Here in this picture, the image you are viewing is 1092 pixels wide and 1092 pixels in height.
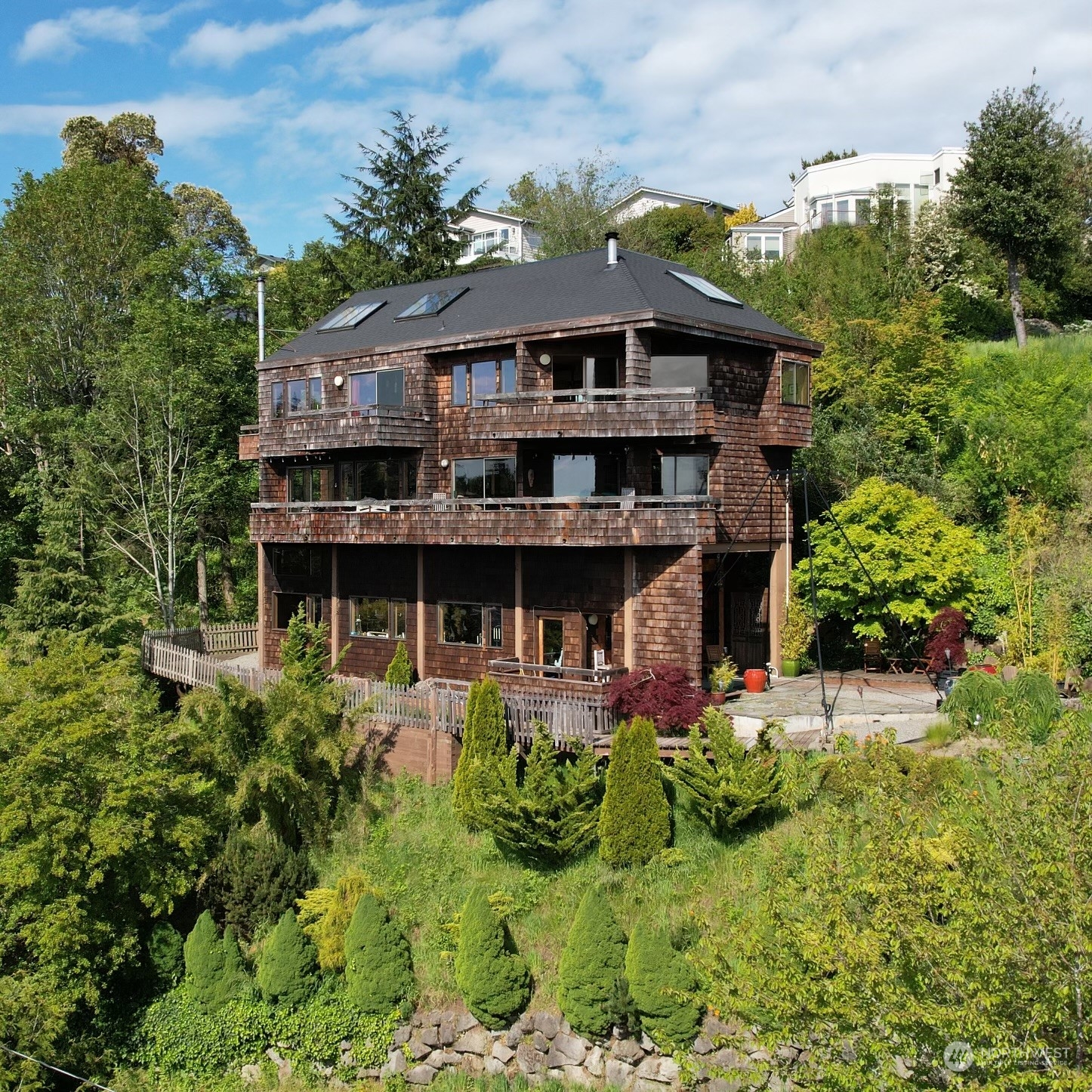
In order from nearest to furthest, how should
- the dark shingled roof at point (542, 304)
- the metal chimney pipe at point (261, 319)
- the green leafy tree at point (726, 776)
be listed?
1. the green leafy tree at point (726, 776)
2. the dark shingled roof at point (542, 304)
3. the metal chimney pipe at point (261, 319)

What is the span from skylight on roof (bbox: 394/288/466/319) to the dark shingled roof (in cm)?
18

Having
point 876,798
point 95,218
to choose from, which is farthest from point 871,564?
point 95,218

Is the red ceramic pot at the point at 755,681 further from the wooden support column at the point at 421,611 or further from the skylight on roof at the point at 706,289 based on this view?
the skylight on roof at the point at 706,289

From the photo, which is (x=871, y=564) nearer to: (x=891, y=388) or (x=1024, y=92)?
(x=891, y=388)

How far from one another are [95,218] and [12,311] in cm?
499

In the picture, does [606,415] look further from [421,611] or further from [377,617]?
[377,617]

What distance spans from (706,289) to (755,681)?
1055 centimetres

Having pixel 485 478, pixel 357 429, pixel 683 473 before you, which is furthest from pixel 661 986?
pixel 357 429

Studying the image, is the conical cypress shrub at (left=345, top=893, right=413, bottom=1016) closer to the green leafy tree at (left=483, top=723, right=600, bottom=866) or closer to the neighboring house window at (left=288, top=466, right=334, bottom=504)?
the green leafy tree at (left=483, top=723, right=600, bottom=866)

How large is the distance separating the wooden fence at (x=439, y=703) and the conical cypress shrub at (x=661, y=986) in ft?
15.7

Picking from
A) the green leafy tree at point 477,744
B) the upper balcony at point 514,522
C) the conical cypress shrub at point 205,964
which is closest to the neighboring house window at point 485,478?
the upper balcony at point 514,522

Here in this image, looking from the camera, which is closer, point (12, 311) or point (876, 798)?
point (876, 798)

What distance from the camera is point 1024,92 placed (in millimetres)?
34406

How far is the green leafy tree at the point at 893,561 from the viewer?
954 inches
